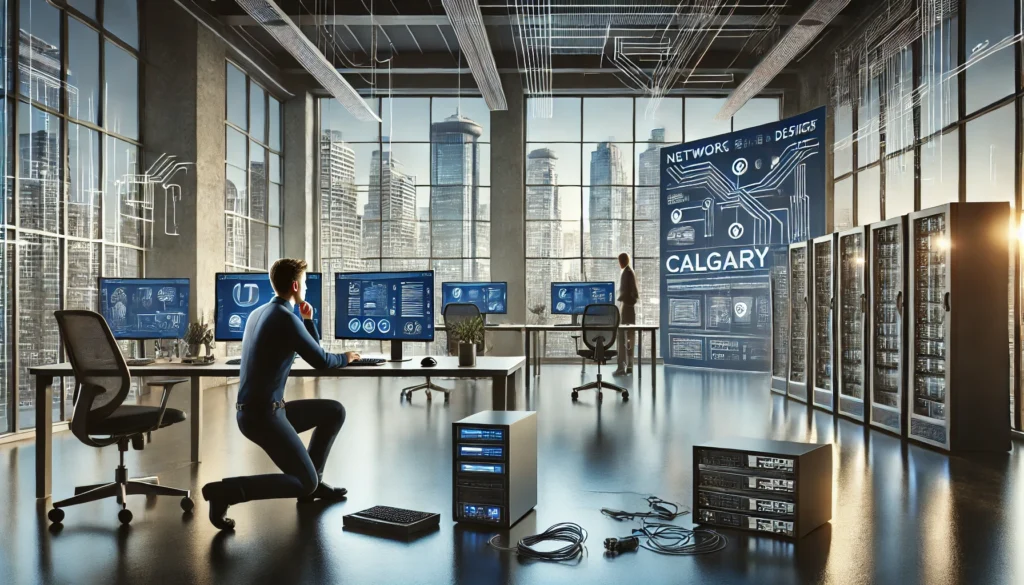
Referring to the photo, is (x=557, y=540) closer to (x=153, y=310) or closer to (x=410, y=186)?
(x=153, y=310)

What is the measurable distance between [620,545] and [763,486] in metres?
0.75

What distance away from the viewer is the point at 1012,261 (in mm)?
6555

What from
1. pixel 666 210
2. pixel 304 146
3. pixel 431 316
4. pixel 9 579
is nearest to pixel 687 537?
pixel 431 316

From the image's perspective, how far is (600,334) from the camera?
8.84 m

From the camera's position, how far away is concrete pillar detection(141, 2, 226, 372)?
9266 mm

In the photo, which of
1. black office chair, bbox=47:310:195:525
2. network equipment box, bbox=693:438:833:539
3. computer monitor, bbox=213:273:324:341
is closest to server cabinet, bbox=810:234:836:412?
network equipment box, bbox=693:438:833:539

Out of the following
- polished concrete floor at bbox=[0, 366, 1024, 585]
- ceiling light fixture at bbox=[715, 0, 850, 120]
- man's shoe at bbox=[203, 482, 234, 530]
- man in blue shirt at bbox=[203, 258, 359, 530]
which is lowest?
polished concrete floor at bbox=[0, 366, 1024, 585]

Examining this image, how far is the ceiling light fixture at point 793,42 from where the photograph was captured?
769 centimetres

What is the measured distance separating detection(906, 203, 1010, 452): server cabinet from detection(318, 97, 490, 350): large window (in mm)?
8361

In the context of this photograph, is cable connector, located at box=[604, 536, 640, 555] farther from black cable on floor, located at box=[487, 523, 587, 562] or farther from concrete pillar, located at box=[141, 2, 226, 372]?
concrete pillar, located at box=[141, 2, 226, 372]

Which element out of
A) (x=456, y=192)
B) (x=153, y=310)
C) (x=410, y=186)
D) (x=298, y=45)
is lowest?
(x=153, y=310)

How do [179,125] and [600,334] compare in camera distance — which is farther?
[179,125]

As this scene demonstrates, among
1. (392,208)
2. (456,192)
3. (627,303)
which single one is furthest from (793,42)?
(392,208)

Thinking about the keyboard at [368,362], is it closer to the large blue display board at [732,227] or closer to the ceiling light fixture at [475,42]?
the ceiling light fixture at [475,42]
